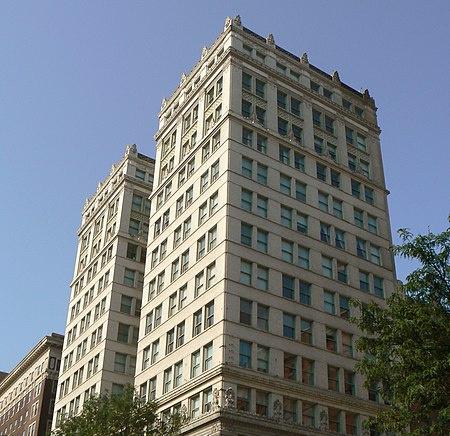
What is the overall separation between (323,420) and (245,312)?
1040 centimetres

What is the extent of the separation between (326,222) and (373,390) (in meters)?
16.1

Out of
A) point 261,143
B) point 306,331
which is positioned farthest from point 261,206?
point 306,331

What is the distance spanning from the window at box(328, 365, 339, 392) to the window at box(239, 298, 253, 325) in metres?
8.71

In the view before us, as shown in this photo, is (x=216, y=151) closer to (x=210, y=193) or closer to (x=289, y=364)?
(x=210, y=193)

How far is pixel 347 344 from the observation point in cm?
5934

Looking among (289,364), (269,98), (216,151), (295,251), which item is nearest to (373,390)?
(289,364)

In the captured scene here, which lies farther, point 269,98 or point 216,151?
point 269,98

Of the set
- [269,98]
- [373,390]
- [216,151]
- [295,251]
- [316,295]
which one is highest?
[269,98]

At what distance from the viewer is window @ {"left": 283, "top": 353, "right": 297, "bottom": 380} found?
53.8 m

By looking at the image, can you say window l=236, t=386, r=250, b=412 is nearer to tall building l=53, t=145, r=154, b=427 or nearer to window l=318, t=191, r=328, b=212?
window l=318, t=191, r=328, b=212

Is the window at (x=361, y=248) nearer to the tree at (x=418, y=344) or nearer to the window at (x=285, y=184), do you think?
the window at (x=285, y=184)

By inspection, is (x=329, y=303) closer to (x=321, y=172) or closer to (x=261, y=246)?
(x=261, y=246)

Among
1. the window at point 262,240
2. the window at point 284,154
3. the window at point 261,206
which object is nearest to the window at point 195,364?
the window at point 262,240

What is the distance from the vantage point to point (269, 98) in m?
69.2
